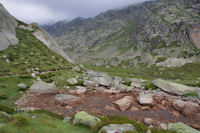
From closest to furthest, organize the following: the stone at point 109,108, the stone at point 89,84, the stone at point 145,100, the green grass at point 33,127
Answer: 1. the green grass at point 33,127
2. the stone at point 109,108
3. the stone at point 145,100
4. the stone at point 89,84

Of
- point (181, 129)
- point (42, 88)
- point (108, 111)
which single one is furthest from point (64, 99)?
point (181, 129)

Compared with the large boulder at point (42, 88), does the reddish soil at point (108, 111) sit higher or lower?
lower

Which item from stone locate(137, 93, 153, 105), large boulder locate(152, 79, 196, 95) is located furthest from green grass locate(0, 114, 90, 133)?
large boulder locate(152, 79, 196, 95)

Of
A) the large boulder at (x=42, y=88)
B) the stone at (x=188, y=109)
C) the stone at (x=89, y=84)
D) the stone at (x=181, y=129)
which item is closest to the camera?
the stone at (x=181, y=129)

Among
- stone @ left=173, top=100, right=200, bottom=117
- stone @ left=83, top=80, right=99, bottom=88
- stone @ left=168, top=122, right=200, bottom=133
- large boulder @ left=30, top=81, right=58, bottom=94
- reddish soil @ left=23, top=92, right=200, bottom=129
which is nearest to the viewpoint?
stone @ left=168, top=122, right=200, bottom=133

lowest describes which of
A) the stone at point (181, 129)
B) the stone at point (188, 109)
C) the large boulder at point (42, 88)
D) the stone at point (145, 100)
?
the stone at point (188, 109)

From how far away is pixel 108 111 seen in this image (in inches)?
748

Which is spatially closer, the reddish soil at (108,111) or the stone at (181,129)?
the stone at (181,129)

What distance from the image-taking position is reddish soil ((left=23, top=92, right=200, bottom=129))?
57.9 feet

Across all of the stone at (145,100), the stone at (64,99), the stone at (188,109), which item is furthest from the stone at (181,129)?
the stone at (64,99)

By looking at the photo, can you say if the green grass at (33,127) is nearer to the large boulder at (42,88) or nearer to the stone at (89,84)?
the large boulder at (42,88)

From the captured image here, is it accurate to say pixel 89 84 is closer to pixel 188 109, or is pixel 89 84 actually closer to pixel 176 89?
pixel 188 109

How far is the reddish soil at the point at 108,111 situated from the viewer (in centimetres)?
1766

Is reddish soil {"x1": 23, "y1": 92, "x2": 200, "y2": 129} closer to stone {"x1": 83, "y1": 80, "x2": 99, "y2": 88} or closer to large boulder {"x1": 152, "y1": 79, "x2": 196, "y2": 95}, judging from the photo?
large boulder {"x1": 152, "y1": 79, "x2": 196, "y2": 95}
